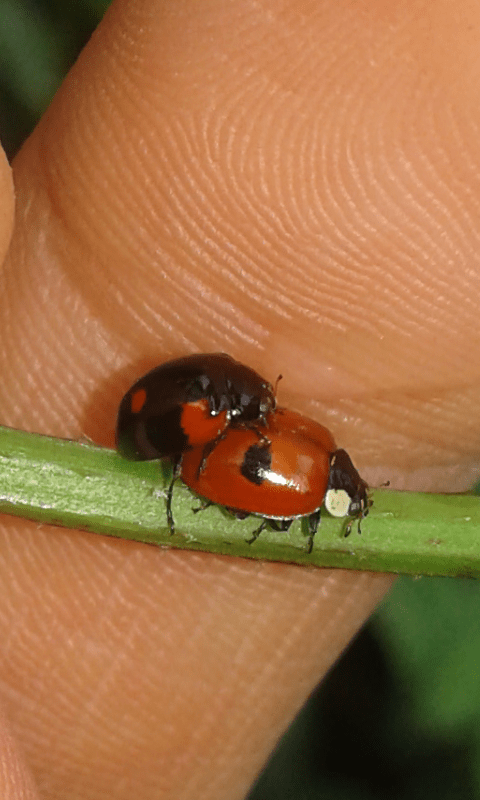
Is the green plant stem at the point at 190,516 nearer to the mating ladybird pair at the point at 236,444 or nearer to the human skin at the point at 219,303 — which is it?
the mating ladybird pair at the point at 236,444

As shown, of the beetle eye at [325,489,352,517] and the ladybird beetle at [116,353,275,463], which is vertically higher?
the beetle eye at [325,489,352,517]

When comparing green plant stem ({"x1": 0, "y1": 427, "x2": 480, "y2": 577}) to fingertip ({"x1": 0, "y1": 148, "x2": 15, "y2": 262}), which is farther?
fingertip ({"x1": 0, "y1": 148, "x2": 15, "y2": 262})

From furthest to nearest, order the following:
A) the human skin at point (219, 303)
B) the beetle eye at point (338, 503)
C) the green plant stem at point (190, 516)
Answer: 1. the human skin at point (219, 303)
2. the beetle eye at point (338, 503)
3. the green plant stem at point (190, 516)

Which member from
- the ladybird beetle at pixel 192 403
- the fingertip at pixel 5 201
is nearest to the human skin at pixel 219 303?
the fingertip at pixel 5 201

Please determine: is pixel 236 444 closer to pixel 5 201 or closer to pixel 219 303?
pixel 219 303

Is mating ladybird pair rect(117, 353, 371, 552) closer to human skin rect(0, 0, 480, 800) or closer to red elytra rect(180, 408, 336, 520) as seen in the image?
red elytra rect(180, 408, 336, 520)

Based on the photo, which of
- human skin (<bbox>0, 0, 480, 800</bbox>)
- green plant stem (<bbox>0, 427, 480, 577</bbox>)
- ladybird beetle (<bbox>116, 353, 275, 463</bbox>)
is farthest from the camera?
human skin (<bbox>0, 0, 480, 800</bbox>)

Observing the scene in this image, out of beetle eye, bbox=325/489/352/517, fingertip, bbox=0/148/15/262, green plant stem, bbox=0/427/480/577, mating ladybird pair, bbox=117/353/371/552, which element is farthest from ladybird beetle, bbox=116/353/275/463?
fingertip, bbox=0/148/15/262
